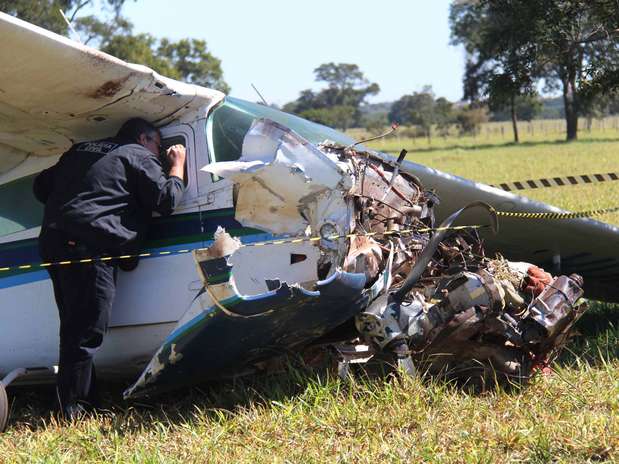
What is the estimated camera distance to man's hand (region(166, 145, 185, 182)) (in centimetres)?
486

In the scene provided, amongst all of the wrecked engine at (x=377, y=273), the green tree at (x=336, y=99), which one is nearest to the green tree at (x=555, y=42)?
the wrecked engine at (x=377, y=273)

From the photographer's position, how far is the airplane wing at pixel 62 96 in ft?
13.8

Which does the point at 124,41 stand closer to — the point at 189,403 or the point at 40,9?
the point at 40,9

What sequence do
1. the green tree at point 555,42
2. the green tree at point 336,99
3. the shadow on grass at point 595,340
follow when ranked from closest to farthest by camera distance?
the shadow on grass at point 595,340 < the green tree at point 555,42 < the green tree at point 336,99

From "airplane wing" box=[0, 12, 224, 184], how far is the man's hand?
0.24m

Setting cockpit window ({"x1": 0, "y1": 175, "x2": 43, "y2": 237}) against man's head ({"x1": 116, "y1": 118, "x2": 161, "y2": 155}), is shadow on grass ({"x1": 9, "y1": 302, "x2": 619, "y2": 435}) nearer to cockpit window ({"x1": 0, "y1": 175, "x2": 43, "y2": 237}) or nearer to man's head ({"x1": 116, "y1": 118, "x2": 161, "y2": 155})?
cockpit window ({"x1": 0, "y1": 175, "x2": 43, "y2": 237})

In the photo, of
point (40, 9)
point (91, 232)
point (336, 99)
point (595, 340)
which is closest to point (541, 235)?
point (595, 340)

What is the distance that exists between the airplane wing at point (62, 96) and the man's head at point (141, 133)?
0.20 feet

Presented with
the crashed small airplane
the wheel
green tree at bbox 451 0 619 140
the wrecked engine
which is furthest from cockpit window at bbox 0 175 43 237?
green tree at bbox 451 0 619 140

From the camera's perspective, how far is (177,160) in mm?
4902

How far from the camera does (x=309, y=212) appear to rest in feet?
15.1

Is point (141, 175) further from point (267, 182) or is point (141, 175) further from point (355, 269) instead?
point (355, 269)

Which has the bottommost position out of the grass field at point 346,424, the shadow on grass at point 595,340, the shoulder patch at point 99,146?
the shadow on grass at point 595,340

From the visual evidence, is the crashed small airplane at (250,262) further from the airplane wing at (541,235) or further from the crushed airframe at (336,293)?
the airplane wing at (541,235)
